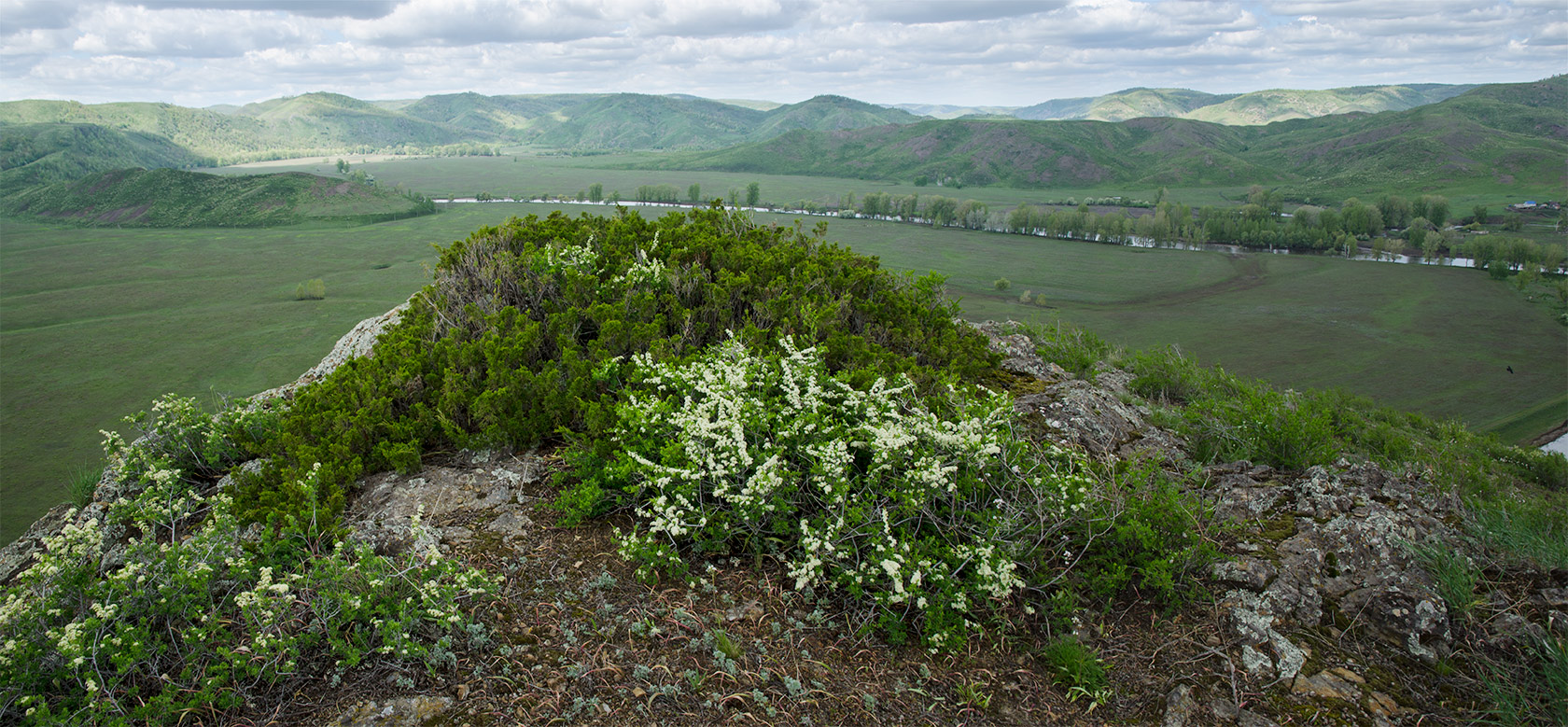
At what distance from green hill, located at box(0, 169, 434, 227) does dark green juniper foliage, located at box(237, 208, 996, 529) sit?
559 ft

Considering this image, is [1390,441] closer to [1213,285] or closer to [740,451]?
[740,451]

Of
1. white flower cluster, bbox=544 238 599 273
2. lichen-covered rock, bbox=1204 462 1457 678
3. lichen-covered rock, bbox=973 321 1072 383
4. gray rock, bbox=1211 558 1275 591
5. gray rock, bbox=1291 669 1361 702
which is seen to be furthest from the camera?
lichen-covered rock, bbox=973 321 1072 383

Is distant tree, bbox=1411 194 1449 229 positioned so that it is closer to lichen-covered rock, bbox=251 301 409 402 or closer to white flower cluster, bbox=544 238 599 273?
white flower cluster, bbox=544 238 599 273

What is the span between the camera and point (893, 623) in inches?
178

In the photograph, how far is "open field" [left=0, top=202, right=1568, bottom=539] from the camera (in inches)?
2360

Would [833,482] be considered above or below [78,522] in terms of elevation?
above

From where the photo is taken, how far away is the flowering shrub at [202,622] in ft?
11.8

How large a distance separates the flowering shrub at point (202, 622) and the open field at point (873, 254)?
40632 millimetres

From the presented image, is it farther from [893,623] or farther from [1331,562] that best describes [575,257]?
[1331,562]

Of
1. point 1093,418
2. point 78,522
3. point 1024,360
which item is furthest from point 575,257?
point 1024,360

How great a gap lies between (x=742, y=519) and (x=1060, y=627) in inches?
92.2

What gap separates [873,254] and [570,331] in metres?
28.6

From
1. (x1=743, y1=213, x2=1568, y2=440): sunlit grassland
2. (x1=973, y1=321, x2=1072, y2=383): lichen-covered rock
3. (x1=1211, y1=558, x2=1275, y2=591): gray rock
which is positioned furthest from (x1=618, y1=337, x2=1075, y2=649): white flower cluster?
(x1=743, y1=213, x2=1568, y2=440): sunlit grassland

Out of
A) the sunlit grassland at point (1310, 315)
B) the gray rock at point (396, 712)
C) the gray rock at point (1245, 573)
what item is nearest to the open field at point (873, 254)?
the sunlit grassland at point (1310, 315)
